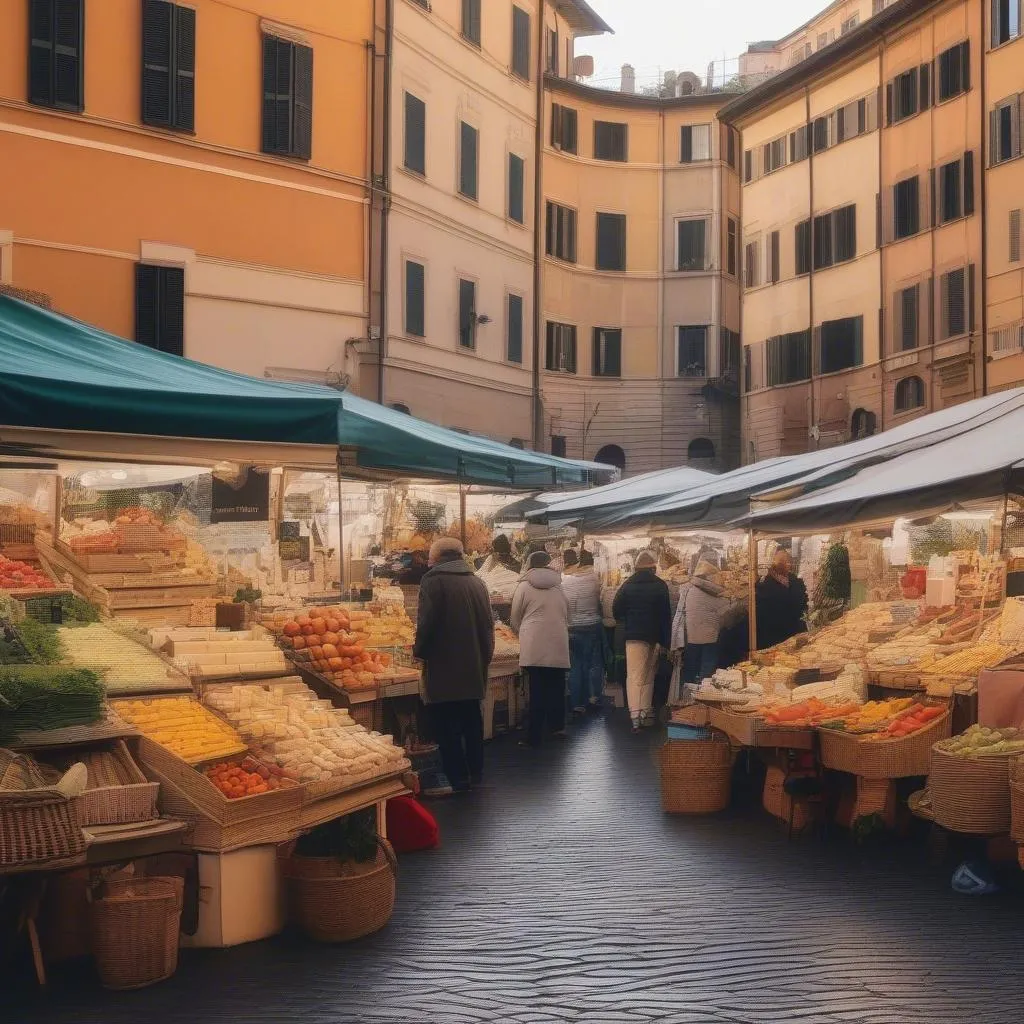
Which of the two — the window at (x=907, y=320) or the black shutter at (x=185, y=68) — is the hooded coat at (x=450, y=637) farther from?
the window at (x=907, y=320)

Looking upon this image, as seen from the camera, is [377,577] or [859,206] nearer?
[377,577]

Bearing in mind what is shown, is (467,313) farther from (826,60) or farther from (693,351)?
(693,351)

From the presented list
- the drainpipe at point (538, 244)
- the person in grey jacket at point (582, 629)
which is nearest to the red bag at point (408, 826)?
the person in grey jacket at point (582, 629)

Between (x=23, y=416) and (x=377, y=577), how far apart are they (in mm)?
7905

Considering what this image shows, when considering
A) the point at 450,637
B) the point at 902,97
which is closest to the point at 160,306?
the point at 450,637

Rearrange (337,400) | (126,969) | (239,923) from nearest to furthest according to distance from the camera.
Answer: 1. (126,969)
2. (239,923)
3. (337,400)

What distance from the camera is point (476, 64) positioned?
2973 centimetres

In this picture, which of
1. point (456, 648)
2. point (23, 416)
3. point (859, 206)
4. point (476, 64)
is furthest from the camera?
point (859, 206)

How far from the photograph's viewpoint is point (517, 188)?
31750mm

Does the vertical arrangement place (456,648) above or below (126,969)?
above

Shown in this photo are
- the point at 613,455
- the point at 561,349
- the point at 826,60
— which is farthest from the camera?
the point at 613,455

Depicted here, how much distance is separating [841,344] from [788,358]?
227 cm

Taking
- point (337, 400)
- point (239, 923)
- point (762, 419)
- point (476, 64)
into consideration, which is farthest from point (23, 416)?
point (762, 419)

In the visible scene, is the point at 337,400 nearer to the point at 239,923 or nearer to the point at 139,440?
the point at 139,440
